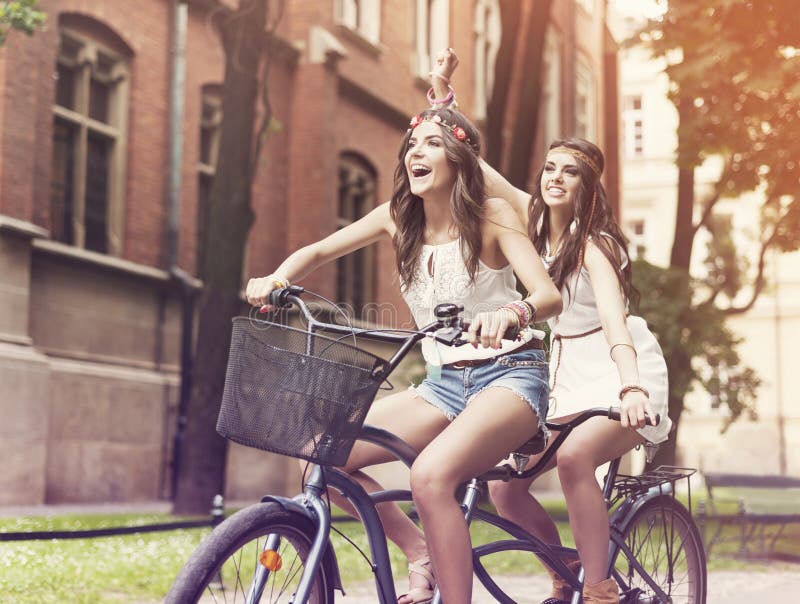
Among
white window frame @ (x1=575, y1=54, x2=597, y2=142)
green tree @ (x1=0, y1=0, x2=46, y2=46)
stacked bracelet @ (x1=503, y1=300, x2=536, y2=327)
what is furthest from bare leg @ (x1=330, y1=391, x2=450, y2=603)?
white window frame @ (x1=575, y1=54, x2=597, y2=142)

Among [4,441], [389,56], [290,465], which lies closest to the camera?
[4,441]

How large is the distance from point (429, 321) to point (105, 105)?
1431cm

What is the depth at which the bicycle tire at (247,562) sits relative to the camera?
333 centimetres

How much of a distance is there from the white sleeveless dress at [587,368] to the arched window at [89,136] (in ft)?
41.2

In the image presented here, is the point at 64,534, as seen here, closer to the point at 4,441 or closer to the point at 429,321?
the point at 429,321

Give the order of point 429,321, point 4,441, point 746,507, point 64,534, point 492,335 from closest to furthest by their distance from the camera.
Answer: point 492,335 → point 429,321 → point 64,534 → point 746,507 → point 4,441

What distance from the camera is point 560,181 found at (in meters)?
4.80

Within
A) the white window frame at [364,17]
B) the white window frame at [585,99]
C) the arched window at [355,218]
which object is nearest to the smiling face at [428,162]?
the arched window at [355,218]

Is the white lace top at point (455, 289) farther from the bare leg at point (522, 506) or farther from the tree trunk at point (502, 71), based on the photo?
the tree trunk at point (502, 71)

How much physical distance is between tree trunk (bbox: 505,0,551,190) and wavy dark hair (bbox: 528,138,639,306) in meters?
10.0

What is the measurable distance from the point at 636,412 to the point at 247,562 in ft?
4.30

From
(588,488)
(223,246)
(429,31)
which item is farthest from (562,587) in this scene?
(429,31)

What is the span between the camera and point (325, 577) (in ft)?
12.5

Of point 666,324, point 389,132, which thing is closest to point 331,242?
point 666,324
